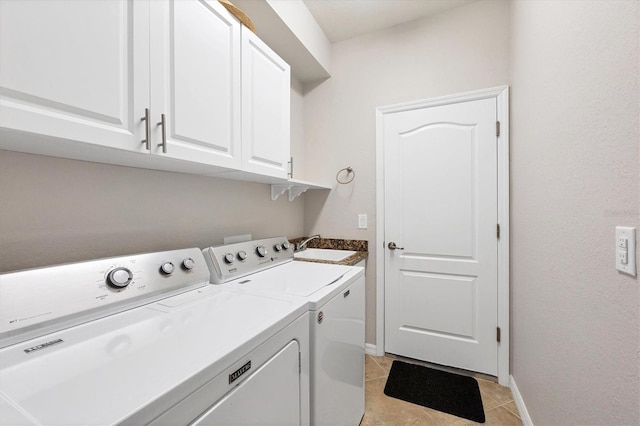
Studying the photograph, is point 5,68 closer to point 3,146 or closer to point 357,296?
point 3,146

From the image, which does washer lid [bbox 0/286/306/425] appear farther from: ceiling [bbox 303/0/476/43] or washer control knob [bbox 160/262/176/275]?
ceiling [bbox 303/0/476/43]

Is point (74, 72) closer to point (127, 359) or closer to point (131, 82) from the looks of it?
point (131, 82)

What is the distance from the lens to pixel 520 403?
1721mm

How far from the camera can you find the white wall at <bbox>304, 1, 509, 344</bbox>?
2.07 metres

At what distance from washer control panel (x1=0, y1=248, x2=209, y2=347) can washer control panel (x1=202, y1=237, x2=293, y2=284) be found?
16cm

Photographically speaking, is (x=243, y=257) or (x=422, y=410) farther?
(x=422, y=410)

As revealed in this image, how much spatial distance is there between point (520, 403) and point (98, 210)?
253cm

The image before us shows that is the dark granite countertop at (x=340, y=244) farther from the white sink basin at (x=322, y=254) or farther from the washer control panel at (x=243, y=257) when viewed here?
the washer control panel at (x=243, y=257)

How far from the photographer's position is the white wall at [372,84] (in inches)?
81.4

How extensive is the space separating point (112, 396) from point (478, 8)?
291 cm

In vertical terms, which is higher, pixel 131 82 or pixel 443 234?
pixel 131 82

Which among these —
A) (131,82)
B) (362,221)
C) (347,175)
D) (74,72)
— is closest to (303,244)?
(362,221)

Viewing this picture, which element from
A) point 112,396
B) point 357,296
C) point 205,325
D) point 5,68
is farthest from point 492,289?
point 5,68

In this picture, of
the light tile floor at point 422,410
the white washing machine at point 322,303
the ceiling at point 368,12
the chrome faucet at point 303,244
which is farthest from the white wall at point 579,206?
the chrome faucet at point 303,244
